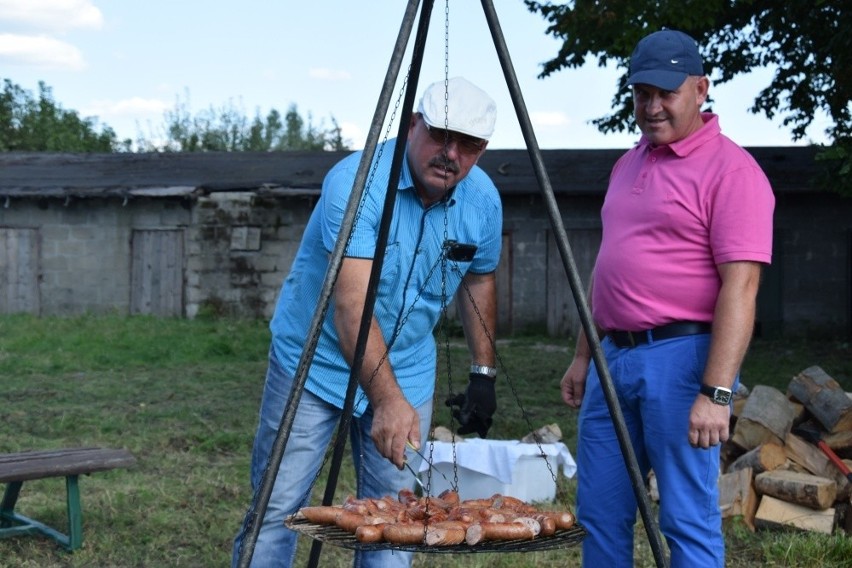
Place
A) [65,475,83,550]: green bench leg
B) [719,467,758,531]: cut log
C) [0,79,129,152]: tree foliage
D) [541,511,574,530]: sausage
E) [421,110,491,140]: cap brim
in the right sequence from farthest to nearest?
[0,79,129,152]: tree foliage, [719,467,758,531]: cut log, [65,475,83,550]: green bench leg, [421,110,491,140]: cap brim, [541,511,574,530]: sausage

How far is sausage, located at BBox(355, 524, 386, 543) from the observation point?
271 centimetres

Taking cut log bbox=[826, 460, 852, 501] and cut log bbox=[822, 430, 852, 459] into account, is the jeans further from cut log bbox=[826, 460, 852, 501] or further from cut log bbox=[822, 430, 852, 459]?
cut log bbox=[822, 430, 852, 459]

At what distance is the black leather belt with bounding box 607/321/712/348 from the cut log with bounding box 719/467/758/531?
260 cm

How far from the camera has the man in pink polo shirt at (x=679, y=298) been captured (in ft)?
10.3

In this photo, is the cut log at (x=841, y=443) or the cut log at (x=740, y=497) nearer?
the cut log at (x=740, y=497)

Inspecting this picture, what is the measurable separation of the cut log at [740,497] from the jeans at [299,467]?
2.63 m

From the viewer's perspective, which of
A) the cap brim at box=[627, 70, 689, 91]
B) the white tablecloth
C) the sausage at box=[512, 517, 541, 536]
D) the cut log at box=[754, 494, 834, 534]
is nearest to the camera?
the sausage at box=[512, 517, 541, 536]

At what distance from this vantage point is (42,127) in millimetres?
33562

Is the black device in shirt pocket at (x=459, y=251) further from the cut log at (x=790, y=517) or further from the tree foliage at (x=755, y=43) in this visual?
the tree foliage at (x=755, y=43)

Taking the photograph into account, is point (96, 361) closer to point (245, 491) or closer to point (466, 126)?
point (245, 491)

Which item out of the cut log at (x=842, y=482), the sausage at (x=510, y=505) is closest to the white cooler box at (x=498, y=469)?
the cut log at (x=842, y=482)

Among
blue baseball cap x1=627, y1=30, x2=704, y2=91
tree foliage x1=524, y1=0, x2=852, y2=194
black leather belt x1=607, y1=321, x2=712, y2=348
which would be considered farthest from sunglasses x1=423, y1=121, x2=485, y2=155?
tree foliage x1=524, y1=0, x2=852, y2=194

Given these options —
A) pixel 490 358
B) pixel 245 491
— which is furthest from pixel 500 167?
pixel 490 358

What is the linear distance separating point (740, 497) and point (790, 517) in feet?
0.89
